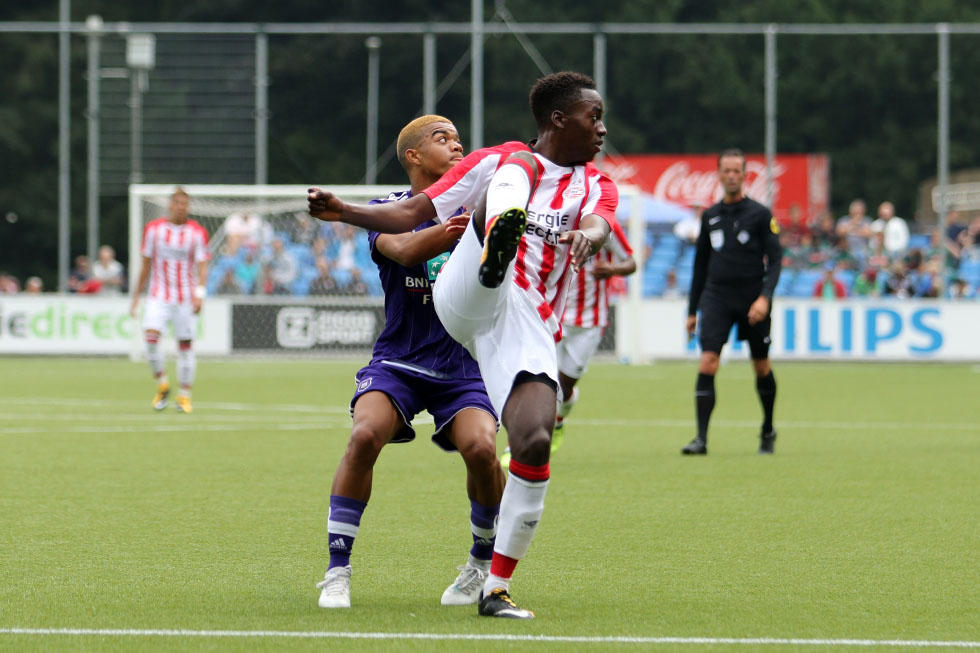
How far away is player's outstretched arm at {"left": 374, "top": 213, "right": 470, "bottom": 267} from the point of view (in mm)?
5418

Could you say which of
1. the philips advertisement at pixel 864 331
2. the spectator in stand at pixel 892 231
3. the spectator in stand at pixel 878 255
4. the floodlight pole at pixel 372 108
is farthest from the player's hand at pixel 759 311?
the floodlight pole at pixel 372 108

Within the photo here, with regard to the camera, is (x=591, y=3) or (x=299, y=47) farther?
(x=591, y=3)

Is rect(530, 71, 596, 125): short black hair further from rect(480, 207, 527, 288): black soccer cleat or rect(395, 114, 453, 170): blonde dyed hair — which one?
rect(480, 207, 527, 288): black soccer cleat

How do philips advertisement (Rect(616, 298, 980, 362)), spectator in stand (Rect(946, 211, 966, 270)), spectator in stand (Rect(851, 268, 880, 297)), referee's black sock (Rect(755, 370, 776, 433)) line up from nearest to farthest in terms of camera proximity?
referee's black sock (Rect(755, 370, 776, 433)) < philips advertisement (Rect(616, 298, 980, 362)) < spectator in stand (Rect(946, 211, 966, 270)) < spectator in stand (Rect(851, 268, 880, 297))

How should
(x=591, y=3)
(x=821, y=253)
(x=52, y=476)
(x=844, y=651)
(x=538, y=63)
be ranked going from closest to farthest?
(x=844, y=651) → (x=52, y=476) → (x=821, y=253) → (x=538, y=63) → (x=591, y=3)

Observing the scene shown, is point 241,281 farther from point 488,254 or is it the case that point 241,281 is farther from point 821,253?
point 488,254

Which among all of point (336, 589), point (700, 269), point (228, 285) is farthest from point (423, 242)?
point (228, 285)

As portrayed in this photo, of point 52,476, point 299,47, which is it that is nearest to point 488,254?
point 52,476

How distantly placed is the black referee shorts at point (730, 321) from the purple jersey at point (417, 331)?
5.84 m

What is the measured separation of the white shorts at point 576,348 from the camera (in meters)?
11.5

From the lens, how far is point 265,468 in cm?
1068

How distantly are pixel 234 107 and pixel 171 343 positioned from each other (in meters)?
4.20

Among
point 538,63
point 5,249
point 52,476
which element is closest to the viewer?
point 52,476

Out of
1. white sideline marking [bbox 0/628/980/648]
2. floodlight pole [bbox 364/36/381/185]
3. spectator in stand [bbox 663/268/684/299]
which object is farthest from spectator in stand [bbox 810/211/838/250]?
white sideline marking [bbox 0/628/980/648]
